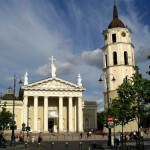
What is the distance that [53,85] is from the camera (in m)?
84.3

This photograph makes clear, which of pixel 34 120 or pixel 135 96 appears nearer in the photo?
pixel 135 96

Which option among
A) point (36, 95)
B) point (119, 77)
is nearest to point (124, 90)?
point (119, 77)

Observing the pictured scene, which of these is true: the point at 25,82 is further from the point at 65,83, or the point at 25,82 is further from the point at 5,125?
the point at 5,125

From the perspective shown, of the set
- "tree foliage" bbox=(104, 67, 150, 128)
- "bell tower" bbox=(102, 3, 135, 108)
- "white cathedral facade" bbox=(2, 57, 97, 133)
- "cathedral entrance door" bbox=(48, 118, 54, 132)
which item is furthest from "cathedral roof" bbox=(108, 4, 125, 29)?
"tree foliage" bbox=(104, 67, 150, 128)

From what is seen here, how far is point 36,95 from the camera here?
3268 inches

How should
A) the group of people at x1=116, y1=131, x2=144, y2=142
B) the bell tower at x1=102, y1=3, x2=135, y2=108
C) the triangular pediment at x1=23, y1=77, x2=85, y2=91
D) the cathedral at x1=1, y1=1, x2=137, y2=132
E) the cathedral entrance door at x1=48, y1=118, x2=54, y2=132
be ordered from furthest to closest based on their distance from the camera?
the cathedral entrance door at x1=48, y1=118, x2=54, y2=132 < the triangular pediment at x1=23, y1=77, x2=85, y2=91 < the cathedral at x1=1, y1=1, x2=137, y2=132 < the bell tower at x1=102, y1=3, x2=135, y2=108 < the group of people at x1=116, y1=131, x2=144, y2=142

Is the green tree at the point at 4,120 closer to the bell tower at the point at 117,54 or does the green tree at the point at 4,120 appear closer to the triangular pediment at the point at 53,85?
the triangular pediment at the point at 53,85

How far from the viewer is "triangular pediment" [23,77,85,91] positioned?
273 feet

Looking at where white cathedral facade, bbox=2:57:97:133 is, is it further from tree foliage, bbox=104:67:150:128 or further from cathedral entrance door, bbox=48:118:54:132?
tree foliage, bbox=104:67:150:128

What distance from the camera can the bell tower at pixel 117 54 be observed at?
79562 millimetres

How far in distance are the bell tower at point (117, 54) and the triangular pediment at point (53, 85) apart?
8.53 metres

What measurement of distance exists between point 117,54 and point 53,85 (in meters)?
18.2

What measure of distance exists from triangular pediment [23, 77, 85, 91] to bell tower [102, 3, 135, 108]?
853 centimetres

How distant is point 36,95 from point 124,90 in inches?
1947
